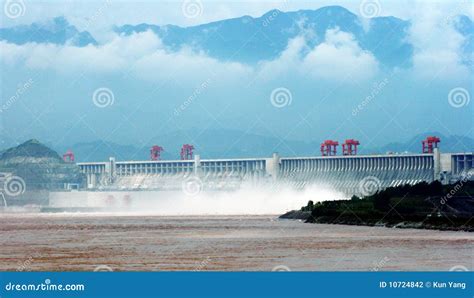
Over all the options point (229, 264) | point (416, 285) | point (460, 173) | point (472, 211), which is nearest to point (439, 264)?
point (229, 264)

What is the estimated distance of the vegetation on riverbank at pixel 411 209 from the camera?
83225mm

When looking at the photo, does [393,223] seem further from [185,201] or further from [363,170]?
[185,201]

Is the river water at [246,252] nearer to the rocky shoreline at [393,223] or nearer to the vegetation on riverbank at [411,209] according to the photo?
the rocky shoreline at [393,223]

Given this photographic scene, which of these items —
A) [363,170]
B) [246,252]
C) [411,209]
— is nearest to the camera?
[246,252]

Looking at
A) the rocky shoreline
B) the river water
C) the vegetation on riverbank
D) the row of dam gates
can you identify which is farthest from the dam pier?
the river water

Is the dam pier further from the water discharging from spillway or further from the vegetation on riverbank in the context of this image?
the vegetation on riverbank

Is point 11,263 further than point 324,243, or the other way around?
point 324,243

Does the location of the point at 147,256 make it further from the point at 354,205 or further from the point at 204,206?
the point at 204,206

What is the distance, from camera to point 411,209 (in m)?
95.7

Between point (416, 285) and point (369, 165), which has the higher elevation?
point (369, 165)

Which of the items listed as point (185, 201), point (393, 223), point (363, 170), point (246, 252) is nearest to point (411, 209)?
point (393, 223)

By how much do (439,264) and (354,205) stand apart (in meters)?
66.1

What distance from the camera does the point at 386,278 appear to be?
120 feet

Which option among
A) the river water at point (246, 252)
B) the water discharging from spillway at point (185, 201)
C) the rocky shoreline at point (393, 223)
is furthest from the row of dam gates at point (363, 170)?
the river water at point (246, 252)
